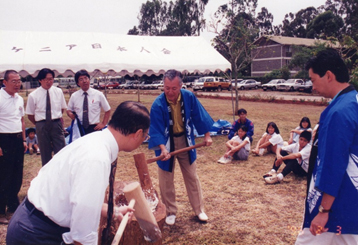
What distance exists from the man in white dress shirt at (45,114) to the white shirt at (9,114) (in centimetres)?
51

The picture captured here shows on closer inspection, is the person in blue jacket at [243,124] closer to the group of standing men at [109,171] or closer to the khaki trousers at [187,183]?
the khaki trousers at [187,183]

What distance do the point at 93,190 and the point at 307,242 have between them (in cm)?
154

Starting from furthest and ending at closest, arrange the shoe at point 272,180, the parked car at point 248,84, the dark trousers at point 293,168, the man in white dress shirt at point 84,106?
the parked car at point 248,84 < the dark trousers at point 293,168 < the shoe at point 272,180 < the man in white dress shirt at point 84,106

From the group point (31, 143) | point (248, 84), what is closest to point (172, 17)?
point (248, 84)

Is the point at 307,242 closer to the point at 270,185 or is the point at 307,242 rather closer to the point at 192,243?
the point at 192,243

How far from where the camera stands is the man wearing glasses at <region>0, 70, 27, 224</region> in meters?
3.92

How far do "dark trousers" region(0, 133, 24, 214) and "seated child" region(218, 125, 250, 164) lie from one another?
12.6 feet

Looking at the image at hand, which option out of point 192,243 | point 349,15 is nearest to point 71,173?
point 192,243

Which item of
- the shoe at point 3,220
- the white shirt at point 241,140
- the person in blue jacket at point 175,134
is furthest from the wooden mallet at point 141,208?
the white shirt at point 241,140

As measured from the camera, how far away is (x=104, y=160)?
1.36 metres

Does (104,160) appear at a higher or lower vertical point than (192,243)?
higher

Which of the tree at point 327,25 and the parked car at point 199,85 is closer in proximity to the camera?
the parked car at point 199,85

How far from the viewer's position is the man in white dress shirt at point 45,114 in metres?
4.61

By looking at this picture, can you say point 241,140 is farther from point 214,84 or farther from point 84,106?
point 214,84
